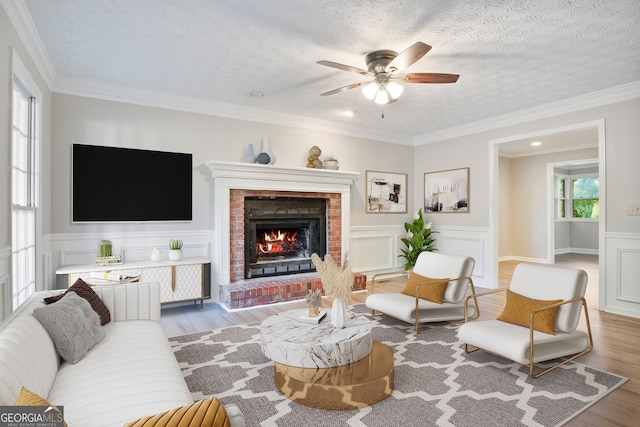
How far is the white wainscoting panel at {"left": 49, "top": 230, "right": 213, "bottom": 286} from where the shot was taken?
4.05m

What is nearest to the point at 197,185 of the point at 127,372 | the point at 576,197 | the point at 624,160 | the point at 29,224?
the point at 29,224

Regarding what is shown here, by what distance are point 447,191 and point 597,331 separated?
10.7ft

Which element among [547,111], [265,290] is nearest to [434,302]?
[265,290]

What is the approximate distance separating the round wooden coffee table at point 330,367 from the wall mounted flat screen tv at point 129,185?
2.70 m

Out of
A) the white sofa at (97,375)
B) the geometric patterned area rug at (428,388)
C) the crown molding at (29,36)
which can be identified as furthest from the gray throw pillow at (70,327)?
the crown molding at (29,36)

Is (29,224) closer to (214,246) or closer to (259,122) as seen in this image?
(214,246)

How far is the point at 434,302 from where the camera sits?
12.5ft

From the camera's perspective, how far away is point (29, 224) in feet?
11.0

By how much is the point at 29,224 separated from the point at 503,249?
9.39 meters

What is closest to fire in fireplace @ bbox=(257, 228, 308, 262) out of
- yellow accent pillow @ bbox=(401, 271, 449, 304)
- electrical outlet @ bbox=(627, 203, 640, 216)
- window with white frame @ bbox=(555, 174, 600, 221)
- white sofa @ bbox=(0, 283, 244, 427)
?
yellow accent pillow @ bbox=(401, 271, 449, 304)

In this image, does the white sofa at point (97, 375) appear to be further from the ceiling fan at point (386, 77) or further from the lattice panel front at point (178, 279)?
the ceiling fan at point (386, 77)

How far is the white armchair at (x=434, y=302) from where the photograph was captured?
12.1 feet

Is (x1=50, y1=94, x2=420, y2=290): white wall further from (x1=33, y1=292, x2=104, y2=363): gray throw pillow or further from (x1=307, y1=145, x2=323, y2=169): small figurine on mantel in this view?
(x1=33, y1=292, x2=104, y2=363): gray throw pillow

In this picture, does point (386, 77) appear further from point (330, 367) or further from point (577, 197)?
point (577, 197)
